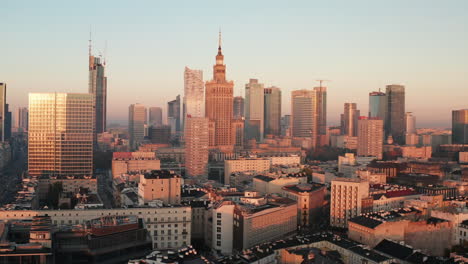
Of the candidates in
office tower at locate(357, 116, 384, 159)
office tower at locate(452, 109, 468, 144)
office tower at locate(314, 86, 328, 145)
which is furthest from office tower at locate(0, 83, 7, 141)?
office tower at locate(452, 109, 468, 144)

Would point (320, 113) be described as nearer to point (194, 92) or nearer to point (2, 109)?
point (194, 92)

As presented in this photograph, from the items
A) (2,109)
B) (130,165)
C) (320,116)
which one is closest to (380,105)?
(320,116)

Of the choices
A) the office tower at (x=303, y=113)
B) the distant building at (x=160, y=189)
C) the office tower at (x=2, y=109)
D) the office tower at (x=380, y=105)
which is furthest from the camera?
the office tower at (x=380, y=105)

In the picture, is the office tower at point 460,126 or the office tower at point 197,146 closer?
the office tower at point 197,146

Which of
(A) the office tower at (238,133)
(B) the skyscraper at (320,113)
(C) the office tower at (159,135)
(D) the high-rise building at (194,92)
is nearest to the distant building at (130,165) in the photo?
(D) the high-rise building at (194,92)

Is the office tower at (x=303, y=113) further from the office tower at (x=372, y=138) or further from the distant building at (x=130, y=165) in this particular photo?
the distant building at (x=130, y=165)

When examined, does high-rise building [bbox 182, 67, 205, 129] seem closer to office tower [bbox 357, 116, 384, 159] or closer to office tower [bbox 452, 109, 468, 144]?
office tower [bbox 357, 116, 384, 159]
